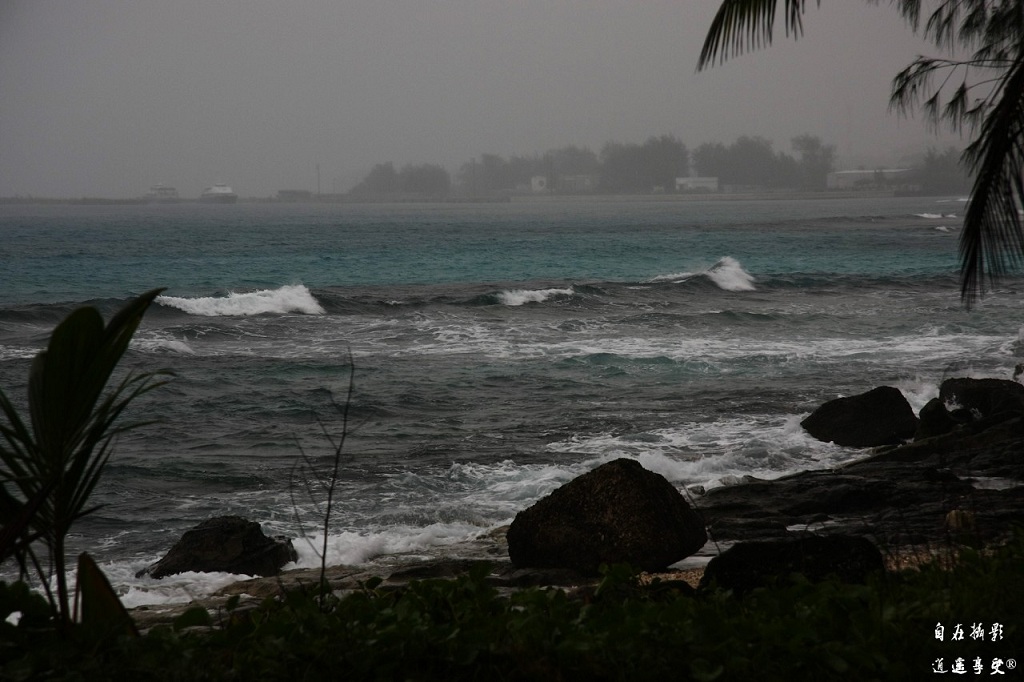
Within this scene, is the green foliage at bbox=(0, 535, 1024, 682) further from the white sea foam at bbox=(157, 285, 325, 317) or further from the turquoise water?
the turquoise water

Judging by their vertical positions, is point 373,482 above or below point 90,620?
below

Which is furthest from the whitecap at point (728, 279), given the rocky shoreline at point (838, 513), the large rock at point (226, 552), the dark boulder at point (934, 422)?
the large rock at point (226, 552)

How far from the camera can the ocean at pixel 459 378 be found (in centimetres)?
1012

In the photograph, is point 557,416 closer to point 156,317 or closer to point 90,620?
point 90,620

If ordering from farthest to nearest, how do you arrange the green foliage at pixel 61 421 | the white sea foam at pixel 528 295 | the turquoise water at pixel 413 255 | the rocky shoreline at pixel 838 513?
the turquoise water at pixel 413 255 → the white sea foam at pixel 528 295 → the rocky shoreline at pixel 838 513 → the green foliage at pixel 61 421

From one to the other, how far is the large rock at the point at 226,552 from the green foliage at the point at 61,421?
4991 mm

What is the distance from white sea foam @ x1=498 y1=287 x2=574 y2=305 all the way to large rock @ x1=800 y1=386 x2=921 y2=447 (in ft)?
57.9

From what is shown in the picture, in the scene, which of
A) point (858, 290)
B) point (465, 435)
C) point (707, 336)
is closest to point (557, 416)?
point (465, 435)

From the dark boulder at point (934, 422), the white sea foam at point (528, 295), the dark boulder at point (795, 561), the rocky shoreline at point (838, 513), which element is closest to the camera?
the dark boulder at point (795, 561)

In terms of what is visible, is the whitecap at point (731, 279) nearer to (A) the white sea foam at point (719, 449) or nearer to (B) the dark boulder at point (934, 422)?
(A) the white sea foam at point (719, 449)

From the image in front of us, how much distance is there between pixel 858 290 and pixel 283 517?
26.9m

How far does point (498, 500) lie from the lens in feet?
33.3

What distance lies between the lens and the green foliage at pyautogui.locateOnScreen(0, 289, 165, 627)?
2721mm

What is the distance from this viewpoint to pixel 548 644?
3.07 m
